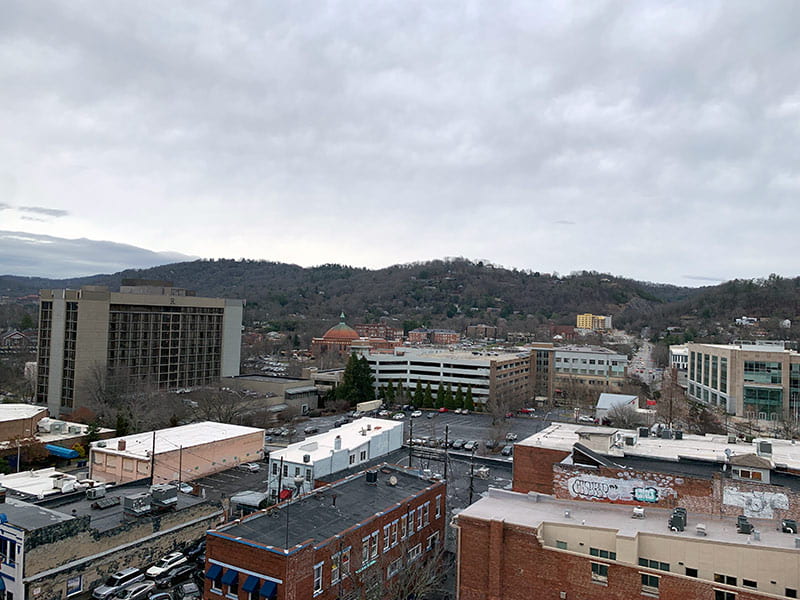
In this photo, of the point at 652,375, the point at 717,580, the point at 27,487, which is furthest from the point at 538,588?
the point at 652,375

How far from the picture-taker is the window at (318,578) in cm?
1836

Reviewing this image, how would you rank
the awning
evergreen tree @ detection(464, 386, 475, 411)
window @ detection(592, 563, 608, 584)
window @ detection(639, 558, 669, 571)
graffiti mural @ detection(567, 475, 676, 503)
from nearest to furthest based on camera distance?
window @ detection(639, 558, 669, 571) < window @ detection(592, 563, 608, 584) < the awning < graffiti mural @ detection(567, 475, 676, 503) < evergreen tree @ detection(464, 386, 475, 411)

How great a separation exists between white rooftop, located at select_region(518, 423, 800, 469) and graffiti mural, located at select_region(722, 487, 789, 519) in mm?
3230

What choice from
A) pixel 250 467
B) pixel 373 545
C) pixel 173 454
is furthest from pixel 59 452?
pixel 373 545

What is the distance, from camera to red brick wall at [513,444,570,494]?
24022 mm

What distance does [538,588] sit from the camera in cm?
1742

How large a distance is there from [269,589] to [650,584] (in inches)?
459

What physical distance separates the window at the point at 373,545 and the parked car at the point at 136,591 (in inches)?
335

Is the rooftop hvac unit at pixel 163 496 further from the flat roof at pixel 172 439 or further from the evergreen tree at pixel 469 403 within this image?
the evergreen tree at pixel 469 403

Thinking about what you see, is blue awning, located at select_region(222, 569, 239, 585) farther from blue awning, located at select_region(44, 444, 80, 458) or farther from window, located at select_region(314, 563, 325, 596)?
blue awning, located at select_region(44, 444, 80, 458)

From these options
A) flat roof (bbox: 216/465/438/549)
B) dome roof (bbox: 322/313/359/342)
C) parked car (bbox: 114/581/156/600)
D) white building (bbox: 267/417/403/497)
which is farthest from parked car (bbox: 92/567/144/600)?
dome roof (bbox: 322/313/359/342)

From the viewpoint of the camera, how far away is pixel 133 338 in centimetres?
6312

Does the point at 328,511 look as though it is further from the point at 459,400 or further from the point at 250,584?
the point at 459,400

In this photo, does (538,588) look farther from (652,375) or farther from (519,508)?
(652,375)
